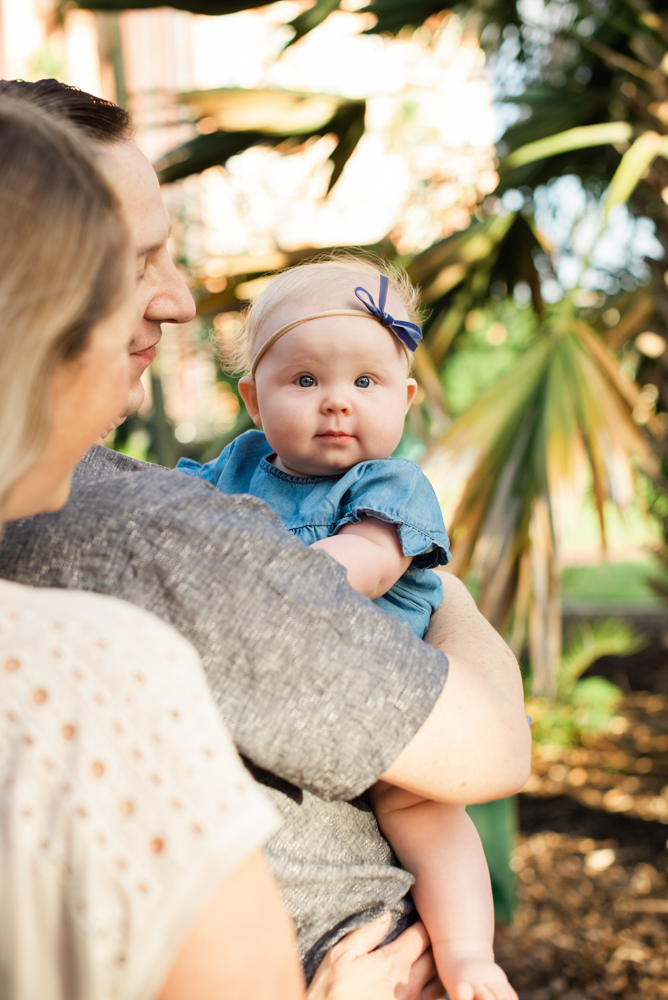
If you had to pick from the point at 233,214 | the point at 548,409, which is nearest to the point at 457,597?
the point at 548,409

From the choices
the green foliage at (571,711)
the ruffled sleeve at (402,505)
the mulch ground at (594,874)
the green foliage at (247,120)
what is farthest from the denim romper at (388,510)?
the green foliage at (571,711)

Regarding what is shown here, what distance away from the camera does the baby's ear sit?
5.11ft

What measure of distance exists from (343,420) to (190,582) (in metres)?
0.57

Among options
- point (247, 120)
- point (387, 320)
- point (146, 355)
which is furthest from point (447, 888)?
point (247, 120)

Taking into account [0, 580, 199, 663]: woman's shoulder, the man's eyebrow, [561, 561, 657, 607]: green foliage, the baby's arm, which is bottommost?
[561, 561, 657, 607]: green foliage

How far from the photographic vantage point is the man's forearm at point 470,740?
94 centimetres

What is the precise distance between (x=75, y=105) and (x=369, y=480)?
2.38 feet

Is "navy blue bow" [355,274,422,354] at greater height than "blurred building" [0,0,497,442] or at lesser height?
greater

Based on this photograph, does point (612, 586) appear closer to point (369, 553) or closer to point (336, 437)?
point (336, 437)

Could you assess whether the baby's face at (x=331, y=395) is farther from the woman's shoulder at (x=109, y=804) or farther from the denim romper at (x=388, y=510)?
the woman's shoulder at (x=109, y=804)

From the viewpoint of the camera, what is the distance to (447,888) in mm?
1158

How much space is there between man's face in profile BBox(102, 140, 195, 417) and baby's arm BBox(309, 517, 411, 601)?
0.37 metres

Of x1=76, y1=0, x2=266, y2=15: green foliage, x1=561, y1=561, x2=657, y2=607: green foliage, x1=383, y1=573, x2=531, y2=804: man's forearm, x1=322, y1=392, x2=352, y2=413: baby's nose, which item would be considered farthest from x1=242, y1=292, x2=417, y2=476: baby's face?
x1=561, y1=561, x2=657, y2=607: green foliage

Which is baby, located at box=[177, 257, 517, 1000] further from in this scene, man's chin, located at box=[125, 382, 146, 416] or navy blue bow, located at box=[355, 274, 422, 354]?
man's chin, located at box=[125, 382, 146, 416]
